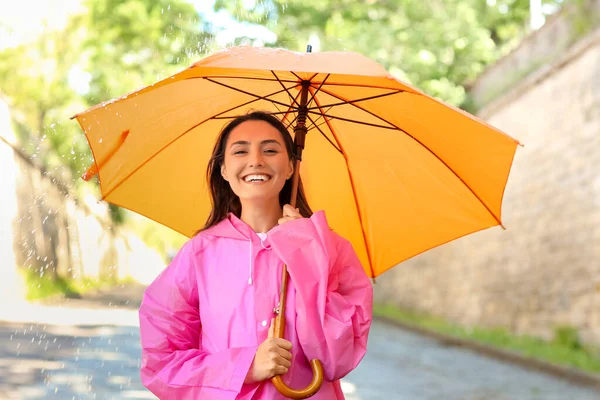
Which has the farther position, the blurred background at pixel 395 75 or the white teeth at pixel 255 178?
the blurred background at pixel 395 75

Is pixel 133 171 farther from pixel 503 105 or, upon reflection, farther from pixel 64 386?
pixel 503 105

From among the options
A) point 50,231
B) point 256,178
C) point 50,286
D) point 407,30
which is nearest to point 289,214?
point 256,178

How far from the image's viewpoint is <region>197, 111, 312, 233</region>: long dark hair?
9.89 feet

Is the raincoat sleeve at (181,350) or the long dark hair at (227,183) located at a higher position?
the long dark hair at (227,183)

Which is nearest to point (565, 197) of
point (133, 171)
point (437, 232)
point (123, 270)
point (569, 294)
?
point (569, 294)

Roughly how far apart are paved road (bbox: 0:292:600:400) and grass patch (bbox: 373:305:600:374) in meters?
0.42

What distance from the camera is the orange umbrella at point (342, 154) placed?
3.22 m

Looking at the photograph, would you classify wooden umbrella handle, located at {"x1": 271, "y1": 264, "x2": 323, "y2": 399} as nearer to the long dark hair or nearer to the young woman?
the young woman

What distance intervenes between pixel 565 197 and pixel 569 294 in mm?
1226

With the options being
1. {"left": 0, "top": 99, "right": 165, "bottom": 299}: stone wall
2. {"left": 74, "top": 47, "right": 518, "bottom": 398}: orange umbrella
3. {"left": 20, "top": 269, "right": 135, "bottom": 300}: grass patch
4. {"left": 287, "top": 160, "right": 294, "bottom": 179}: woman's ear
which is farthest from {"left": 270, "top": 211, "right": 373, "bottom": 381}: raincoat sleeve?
{"left": 20, "top": 269, "right": 135, "bottom": 300}: grass patch

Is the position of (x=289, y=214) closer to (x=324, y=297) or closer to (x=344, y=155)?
(x=324, y=297)

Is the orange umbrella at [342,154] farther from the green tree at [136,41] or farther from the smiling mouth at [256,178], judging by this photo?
the green tree at [136,41]

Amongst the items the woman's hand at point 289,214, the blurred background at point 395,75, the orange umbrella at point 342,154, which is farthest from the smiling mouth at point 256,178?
the blurred background at point 395,75

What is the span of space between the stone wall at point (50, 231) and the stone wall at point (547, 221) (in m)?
5.91
